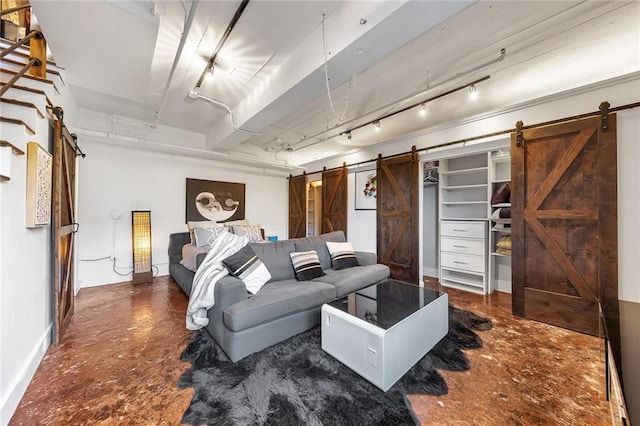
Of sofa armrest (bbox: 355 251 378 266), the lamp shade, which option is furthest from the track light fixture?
sofa armrest (bbox: 355 251 378 266)

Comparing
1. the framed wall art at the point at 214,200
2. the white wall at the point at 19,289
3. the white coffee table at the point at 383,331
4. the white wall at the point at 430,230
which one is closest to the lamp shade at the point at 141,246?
the framed wall art at the point at 214,200

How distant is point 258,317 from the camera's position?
2.14 m

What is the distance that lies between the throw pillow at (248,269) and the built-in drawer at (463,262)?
131 inches

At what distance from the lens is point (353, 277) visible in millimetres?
3186

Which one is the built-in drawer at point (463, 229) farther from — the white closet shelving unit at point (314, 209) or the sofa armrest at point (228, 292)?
the white closet shelving unit at point (314, 209)

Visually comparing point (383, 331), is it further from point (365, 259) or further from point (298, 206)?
point (298, 206)

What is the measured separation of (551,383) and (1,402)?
3.62m

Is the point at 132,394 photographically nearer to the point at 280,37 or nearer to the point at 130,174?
the point at 280,37

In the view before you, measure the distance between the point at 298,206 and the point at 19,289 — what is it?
5355 mm

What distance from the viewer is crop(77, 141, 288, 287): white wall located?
4254 millimetres

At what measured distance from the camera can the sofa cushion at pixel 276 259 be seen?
308 cm

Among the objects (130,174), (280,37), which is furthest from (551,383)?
(130,174)

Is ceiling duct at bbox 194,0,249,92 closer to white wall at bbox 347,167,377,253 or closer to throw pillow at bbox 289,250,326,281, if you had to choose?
throw pillow at bbox 289,250,326,281

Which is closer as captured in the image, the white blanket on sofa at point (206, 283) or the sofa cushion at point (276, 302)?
the sofa cushion at point (276, 302)
